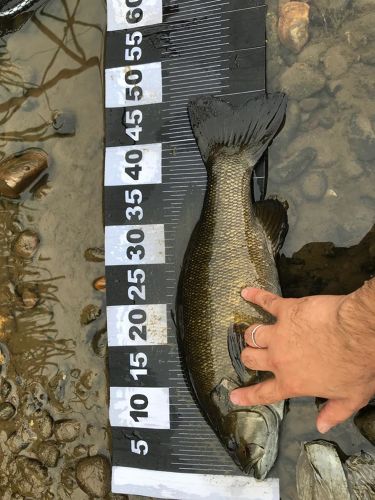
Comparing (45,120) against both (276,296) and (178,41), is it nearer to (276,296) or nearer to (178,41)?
(178,41)

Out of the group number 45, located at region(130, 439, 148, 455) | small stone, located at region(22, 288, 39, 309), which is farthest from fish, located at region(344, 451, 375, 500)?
small stone, located at region(22, 288, 39, 309)

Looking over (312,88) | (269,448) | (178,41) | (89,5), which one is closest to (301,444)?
(269,448)

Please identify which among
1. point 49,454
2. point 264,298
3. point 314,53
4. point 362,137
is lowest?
point 49,454

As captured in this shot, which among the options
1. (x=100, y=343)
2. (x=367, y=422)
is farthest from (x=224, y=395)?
(x=100, y=343)

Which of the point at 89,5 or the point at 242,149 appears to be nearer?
the point at 242,149

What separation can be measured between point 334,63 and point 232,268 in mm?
968

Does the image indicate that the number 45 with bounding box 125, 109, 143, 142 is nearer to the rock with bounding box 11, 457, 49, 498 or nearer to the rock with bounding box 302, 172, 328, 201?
the rock with bounding box 302, 172, 328, 201

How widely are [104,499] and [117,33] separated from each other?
217 centimetres

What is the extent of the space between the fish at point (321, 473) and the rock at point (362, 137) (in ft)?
3.95

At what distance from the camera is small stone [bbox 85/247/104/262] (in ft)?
7.92

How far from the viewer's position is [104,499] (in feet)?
7.54

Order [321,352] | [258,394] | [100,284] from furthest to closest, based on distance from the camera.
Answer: [100,284]
[258,394]
[321,352]

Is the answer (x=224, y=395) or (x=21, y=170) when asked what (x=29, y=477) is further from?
(x=21, y=170)

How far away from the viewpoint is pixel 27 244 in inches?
97.1
